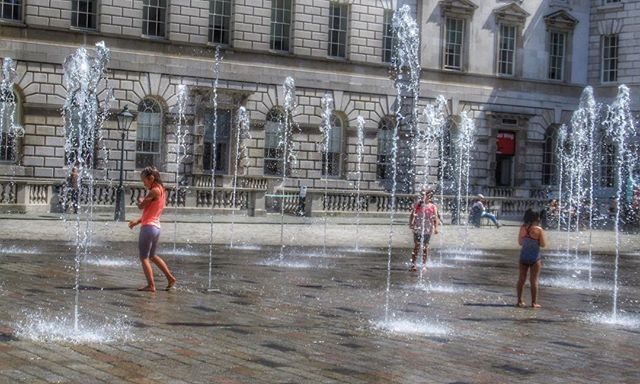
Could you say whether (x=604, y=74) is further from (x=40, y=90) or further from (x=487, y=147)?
(x=40, y=90)

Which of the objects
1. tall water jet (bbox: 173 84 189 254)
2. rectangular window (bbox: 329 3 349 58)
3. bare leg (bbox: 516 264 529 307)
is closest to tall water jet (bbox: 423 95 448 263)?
rectangular window (bbox: 329 3 349 58)

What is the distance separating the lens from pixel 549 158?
49.7 metres

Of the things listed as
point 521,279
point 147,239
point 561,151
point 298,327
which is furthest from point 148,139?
point 298,327

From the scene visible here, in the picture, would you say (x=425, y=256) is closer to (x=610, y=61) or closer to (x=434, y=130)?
(x=434, y=130)

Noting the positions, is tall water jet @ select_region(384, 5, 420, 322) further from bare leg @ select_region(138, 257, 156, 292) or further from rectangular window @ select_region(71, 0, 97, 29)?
bare leg @ select_region(138, 257, 156, 292)

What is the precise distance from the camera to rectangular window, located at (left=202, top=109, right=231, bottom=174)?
41219 millimetres

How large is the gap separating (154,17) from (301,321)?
2866 cm

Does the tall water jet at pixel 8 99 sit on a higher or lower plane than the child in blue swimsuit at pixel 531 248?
higher

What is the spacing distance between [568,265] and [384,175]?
20.6 meters

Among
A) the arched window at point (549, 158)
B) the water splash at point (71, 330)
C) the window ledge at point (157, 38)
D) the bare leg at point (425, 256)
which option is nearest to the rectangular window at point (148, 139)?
the window ledge at point (157, 38)

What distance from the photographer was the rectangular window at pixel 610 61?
50469mm

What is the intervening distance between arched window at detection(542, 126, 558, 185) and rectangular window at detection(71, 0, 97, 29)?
19856 millimetres

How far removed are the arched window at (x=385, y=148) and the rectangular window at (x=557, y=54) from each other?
8211 mm

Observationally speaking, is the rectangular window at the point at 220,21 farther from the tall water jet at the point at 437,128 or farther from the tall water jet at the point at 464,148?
the tall water jet at the point at 464,148
